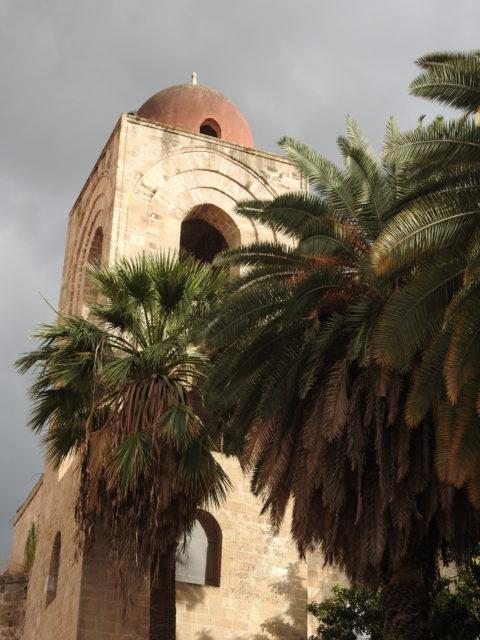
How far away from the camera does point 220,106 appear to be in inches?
877

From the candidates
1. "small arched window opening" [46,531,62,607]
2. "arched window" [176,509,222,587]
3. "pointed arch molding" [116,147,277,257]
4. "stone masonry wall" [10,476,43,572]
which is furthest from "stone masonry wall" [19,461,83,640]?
"pointed arch molding" [116,147,277,257]

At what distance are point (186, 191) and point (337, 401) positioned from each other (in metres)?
10.0

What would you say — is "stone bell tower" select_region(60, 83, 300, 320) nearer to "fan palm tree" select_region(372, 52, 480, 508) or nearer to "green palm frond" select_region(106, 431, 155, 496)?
"green palm frond" select_region(106, 431, 155, 496)

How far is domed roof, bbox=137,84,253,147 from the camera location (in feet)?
71.6

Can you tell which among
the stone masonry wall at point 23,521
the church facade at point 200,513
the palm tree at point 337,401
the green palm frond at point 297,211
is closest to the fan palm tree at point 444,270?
the palm tree at point 337,401

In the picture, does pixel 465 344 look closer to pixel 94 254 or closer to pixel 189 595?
pixel 189 595

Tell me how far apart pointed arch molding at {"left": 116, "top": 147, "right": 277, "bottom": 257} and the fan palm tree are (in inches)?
362

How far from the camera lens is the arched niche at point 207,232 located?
21.5m

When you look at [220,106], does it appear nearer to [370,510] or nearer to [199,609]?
[199,609]

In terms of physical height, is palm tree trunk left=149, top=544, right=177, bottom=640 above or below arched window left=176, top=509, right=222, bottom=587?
below

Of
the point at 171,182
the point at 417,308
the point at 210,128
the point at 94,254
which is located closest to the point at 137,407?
the point at 417,308

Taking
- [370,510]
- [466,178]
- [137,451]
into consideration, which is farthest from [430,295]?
[137,451]

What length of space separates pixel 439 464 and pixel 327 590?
7.33m

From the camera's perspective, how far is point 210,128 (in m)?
22.3
